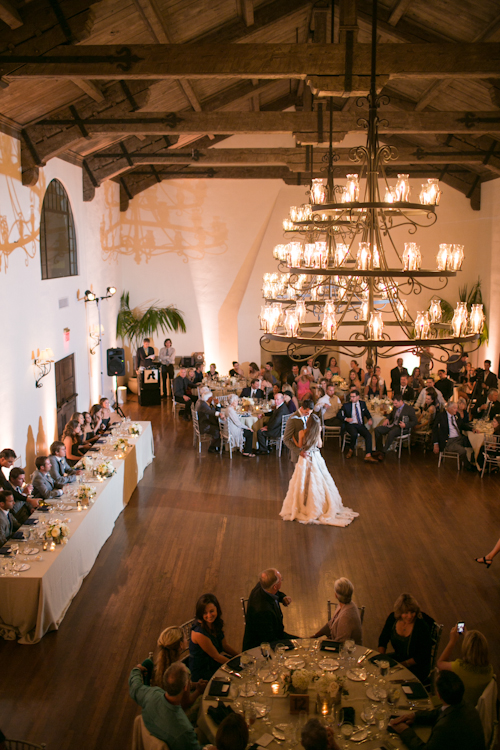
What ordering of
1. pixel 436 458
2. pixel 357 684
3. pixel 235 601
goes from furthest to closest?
pixel 436 458
pixel 235 601
pixel 357 684

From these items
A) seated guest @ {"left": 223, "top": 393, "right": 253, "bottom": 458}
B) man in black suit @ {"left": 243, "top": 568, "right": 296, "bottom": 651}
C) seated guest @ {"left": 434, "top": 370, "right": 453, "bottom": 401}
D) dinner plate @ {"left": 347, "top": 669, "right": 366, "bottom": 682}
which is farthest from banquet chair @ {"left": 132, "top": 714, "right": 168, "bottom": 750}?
seated guest @ {"left": 434, "top": 370, "right": 453, "bottom": 401}

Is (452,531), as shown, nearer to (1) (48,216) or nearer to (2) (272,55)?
(2) (272,55)

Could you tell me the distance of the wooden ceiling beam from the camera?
19.8 feet

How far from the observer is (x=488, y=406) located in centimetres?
1042

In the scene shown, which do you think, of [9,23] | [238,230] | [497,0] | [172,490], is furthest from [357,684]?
[238,230]

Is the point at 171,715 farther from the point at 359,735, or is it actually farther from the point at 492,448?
the point at 492,448

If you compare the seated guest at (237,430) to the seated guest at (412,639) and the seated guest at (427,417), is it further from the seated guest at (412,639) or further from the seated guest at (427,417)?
the seated guest at (412,639)

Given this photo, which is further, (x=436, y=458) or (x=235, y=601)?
(x=436, y=458)

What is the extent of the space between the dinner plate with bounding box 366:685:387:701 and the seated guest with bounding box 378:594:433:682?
0.52 m

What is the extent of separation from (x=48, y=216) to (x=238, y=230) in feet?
21.0

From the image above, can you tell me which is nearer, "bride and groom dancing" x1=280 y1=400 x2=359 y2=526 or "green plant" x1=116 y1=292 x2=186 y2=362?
"bride and groom dancing" x1=280 y1=400 x2=359 y2=526

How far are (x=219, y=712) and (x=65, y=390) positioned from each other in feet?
24.8

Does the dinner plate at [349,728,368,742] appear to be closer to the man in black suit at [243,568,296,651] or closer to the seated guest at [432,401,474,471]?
the man in black suit at [243,568,296,651]

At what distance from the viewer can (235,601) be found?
583 centimetres
